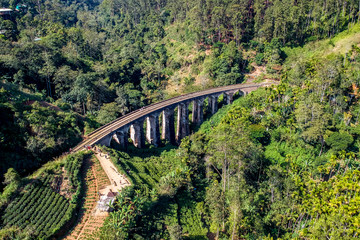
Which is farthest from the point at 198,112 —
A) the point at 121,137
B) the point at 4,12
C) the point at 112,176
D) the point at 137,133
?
the point at 4,12

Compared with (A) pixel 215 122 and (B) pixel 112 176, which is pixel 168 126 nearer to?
(A) pixel 215 122

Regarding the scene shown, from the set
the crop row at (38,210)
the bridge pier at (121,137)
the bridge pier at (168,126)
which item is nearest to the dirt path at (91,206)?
the crop row at (38,210)

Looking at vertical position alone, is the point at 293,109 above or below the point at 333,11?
below

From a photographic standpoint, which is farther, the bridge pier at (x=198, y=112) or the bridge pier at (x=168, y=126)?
the bridge pier at (x=198, y=112)

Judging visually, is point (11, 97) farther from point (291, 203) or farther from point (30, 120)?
point (291, 203)

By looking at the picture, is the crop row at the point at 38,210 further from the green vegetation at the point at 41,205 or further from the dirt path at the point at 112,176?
the dirt path at the point at 112,176

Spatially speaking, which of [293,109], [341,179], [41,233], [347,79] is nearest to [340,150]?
[341,179]
